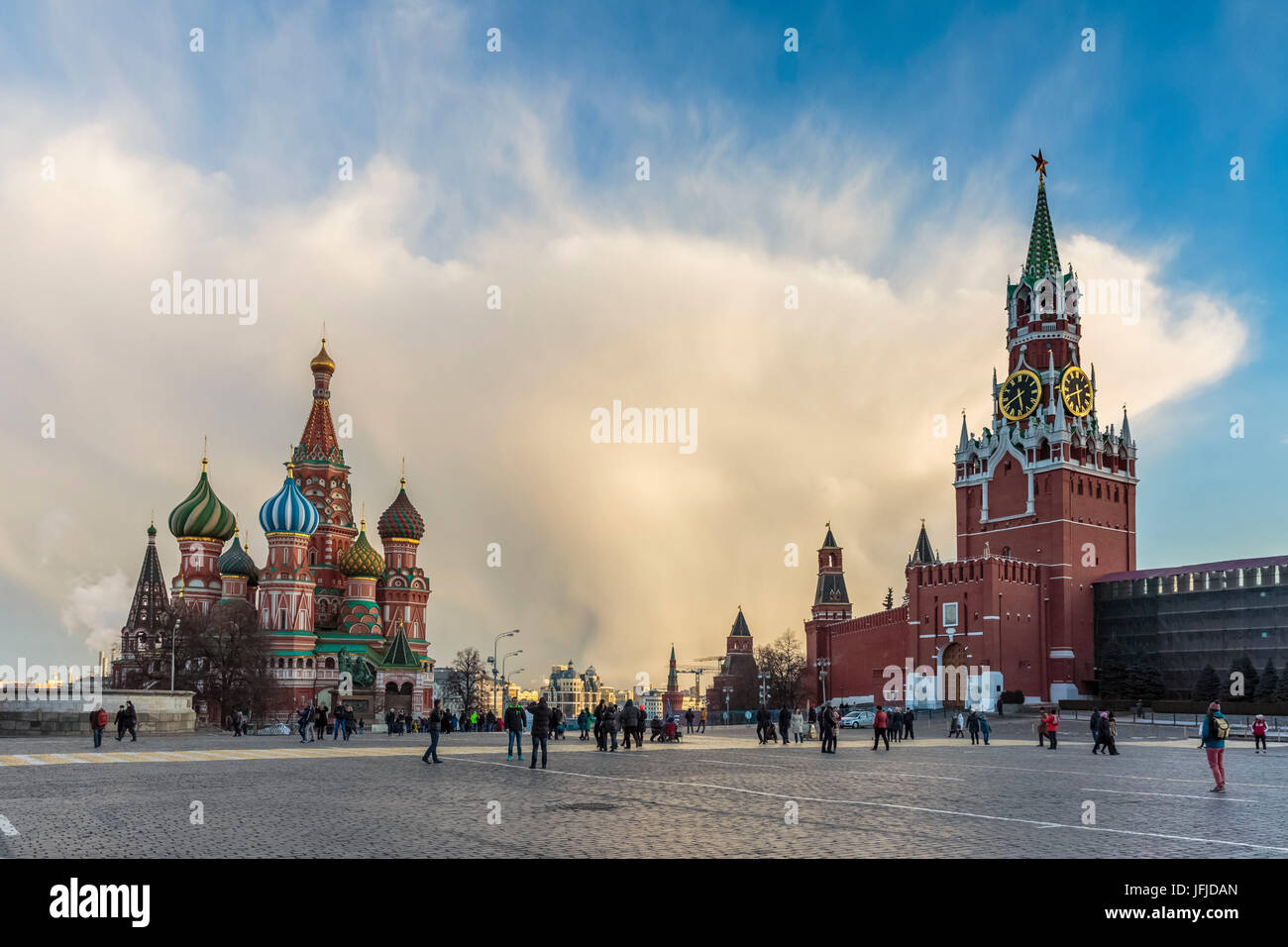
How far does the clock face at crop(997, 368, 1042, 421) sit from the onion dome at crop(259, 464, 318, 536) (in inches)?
2201

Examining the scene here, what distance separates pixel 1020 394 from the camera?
87.4 metres

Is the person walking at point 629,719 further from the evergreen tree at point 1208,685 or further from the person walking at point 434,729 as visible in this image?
the evergreen tree at point 1208,685

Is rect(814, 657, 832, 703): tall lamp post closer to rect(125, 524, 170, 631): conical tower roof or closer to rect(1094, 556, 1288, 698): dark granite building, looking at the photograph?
rect(1094, 556, 1288, 698): dark granite building

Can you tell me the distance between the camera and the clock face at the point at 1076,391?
3349 inches

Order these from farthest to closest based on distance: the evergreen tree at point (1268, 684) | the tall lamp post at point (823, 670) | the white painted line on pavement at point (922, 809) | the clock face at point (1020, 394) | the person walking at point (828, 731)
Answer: the tall lamp post at point (823, 670), the clock face at point (1020, 394), the evergreen tree at point (1268, 684), the person walking at point (828, 731), the white painted line on pavement at point (922, 809)

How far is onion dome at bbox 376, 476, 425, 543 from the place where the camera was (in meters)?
95.8

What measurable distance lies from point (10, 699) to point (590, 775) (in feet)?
76.3

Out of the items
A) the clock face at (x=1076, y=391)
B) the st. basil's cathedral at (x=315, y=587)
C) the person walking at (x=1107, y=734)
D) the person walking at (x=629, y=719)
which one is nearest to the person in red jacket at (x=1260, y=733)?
the person walking at (x=1107, y=734)

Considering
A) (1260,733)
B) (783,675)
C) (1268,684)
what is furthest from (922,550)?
(1260,733)

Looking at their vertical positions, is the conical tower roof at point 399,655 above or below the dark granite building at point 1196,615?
below

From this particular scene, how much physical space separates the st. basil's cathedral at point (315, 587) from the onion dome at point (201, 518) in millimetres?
80

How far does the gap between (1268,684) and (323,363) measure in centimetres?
7775

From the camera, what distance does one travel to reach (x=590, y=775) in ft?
68.4
